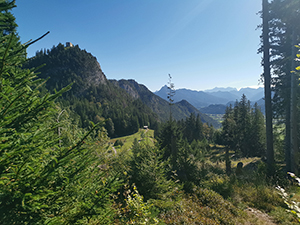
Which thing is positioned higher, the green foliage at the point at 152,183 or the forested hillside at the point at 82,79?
the forested hillside at the point at 82,79

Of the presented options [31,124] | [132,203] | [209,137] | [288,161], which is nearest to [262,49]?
[288,161]

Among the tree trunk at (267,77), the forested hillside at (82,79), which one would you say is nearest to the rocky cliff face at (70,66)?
the forested hillside at (82,79)

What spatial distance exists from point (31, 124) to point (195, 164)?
26.0 ft

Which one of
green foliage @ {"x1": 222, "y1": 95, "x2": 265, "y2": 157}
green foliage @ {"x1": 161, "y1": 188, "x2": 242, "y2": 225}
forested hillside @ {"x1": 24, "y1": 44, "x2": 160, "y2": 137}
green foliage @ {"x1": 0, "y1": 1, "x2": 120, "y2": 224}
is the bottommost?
green foliage @ {"x1": 222, "y1": 95, "x2": 265, "y2": 157}

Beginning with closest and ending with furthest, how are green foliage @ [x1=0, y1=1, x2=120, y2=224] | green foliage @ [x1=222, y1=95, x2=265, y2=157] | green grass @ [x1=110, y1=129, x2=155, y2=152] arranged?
green foliage @ [x1=0, y1=1, x2=120, y2=224], green grass @ [x1=110, y1=129, x2=155, y2=152], green foliage @ [x1=222, y1=95, x2=265, y2=157]

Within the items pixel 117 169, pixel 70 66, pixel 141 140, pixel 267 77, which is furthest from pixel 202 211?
pixel 70 66

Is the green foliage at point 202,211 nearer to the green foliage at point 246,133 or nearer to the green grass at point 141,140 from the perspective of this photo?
the green grass at point 141,140

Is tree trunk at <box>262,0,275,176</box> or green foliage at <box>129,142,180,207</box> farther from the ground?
tree trunk at <box>262,0,275,176</box>

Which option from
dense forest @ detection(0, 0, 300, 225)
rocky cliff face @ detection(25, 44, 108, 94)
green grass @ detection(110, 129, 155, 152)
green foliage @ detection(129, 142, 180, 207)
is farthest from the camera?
rocky cliff face @ detection(25, 44, 108, 94)

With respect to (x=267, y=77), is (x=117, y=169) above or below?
below

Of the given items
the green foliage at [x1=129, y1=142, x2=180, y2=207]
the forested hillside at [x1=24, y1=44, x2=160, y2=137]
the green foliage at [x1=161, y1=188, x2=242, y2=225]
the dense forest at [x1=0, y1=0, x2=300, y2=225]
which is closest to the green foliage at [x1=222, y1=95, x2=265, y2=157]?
the dense forest at [x1=0, y1=0, x2=300, y2=225]

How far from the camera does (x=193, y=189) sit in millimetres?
7426

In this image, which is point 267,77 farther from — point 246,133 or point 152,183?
point 246,133

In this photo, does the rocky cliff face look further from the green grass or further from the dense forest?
the dense forest
